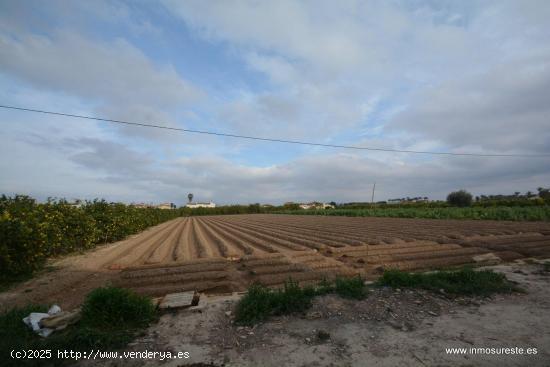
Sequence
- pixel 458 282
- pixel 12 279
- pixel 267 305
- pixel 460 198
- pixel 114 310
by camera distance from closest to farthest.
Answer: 1. pixel 114 310
2. pixel 267 305
3. pixel 458 282
4. pixel 12 279
5. pixel 460 198

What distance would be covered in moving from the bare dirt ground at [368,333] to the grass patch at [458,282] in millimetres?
230

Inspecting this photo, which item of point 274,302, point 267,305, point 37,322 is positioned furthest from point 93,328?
point 274,302

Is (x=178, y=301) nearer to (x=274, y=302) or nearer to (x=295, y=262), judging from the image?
(x=274, y=302)

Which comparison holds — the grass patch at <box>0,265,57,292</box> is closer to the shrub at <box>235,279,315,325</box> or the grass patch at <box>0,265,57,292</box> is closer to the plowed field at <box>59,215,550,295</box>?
the plowed field at <box>59,215,550,295</box>

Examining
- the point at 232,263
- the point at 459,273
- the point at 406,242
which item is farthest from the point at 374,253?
the point at 232,263

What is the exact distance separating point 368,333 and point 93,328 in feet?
12.1

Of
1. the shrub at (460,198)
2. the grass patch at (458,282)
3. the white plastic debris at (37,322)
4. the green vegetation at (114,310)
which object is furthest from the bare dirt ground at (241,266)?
the shrub at (460,198)

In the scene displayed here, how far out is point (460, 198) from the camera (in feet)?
161

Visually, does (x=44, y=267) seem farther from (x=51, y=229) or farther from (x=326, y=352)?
(x=326, y=352)

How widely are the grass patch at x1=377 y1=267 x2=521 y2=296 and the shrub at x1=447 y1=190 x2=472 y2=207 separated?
5118 cm

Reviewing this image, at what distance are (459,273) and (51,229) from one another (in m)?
10.9

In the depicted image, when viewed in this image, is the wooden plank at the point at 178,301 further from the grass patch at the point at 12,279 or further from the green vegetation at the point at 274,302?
the grass patch at the point at 12,279

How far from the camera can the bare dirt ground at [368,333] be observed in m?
3.10

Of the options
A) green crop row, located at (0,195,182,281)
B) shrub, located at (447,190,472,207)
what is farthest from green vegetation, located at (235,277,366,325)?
shrub, located at (447,190,472,207)
